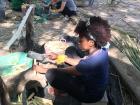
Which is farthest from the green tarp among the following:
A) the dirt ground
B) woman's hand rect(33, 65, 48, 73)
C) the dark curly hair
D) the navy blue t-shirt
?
the dirt ground

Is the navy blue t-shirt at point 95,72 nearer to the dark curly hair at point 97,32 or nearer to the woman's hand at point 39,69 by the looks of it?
the dark curly hair at point 97,32

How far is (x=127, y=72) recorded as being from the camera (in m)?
5.05

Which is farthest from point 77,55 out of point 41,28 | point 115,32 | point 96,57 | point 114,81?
point 41,28

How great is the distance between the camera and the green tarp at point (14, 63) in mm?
4570

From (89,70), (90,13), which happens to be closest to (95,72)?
(89,70)

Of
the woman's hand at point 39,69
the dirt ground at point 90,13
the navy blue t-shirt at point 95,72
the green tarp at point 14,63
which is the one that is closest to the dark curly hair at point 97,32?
the navy blue t-shirt at point 95,72

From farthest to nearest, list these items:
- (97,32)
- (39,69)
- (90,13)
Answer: (90,13), (39,69), (97,32)

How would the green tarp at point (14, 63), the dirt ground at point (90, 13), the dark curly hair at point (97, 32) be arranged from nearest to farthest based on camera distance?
the dark curly hair at point (97, 32) < the green tarp at point (14, 63) < the dirt ground at point (90, 13)

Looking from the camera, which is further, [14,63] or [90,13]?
[90,13]

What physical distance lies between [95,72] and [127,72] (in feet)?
4.41

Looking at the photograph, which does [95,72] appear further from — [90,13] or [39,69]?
[90,13]

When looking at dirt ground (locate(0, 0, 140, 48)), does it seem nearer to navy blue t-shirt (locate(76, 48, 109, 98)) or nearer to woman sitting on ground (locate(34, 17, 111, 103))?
woman sitting on ground (locate(34, 17, 111, 103))

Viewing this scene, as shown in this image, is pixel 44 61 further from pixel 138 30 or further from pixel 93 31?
pixel 138 30

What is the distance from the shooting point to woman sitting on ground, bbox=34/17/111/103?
373 centimetres
